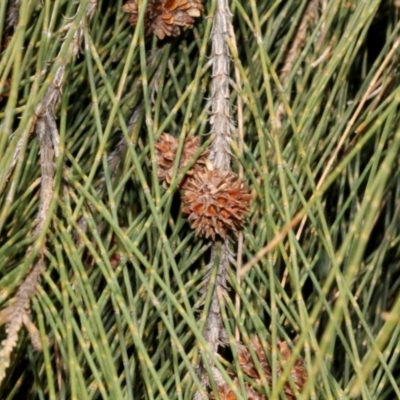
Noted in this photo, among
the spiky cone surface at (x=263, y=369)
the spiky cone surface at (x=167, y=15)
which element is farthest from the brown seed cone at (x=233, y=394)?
the spiky cone surface at (x=167, y=15)

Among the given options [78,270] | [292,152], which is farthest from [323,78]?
[78,270]

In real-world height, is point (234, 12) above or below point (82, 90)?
above

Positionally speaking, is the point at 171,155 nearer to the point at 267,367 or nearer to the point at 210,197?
the point at 210,197

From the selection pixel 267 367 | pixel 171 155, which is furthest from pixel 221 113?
pixel 267 367

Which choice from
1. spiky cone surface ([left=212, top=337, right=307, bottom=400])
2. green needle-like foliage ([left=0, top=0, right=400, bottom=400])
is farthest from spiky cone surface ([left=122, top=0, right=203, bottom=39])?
spiky cone surface ([left=212, top=337, right=307, bottom=400])

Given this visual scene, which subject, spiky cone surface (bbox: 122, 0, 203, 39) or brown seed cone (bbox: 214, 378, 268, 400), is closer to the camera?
brown seed cone (bbox: 214, 378, 268, 400)

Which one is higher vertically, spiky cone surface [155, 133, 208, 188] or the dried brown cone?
spiky cone surface [155, 133, 208, 188]

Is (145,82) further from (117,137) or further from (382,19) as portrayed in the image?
(382,19)

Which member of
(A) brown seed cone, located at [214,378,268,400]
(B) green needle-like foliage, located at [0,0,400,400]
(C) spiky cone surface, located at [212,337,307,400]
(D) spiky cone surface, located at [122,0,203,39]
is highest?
(D) spiky cone surface, located at [122,0,203,39]

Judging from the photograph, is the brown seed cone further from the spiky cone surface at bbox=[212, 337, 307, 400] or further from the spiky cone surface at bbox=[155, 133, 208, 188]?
the spiky cone surface at bbox=[155, 133, 208, 188]
